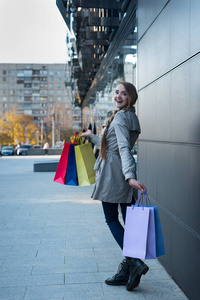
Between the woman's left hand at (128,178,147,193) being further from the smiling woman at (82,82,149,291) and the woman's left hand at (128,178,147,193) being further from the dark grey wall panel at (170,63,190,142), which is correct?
the dark grey wall panel at (170,63,190,142)

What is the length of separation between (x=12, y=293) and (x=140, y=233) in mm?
1402

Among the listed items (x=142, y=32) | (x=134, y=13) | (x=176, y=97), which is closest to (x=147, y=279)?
(x=176, y=97)

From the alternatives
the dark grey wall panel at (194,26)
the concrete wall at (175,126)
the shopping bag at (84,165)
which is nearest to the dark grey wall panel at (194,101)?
the concrete wall at (175,126)

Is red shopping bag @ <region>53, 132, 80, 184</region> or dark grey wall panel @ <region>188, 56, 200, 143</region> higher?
dark grey wall panel @ <region>188, 56, 200, 143</region>

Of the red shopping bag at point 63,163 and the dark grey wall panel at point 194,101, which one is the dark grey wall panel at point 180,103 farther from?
the red shopping bag at point 63,163

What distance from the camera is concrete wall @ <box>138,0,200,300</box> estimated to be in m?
3.36

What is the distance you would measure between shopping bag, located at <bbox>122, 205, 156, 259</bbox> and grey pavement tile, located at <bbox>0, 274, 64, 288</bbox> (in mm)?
1080

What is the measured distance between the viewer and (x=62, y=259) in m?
4.80

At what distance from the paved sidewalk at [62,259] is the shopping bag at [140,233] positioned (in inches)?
22.8

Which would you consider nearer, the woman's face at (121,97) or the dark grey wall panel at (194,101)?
the dark grey wall panel at (194,101)

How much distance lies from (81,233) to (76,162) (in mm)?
2424

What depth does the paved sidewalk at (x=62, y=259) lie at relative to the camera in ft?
12.2

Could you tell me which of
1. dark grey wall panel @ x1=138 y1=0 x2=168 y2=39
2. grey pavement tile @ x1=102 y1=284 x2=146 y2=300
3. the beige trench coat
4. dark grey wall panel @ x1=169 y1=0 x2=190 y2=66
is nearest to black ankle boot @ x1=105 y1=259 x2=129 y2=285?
grey pavement tile @ x1=102 y1=284 x2=146 y2=300

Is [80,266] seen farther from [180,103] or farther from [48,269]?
[180,103]
